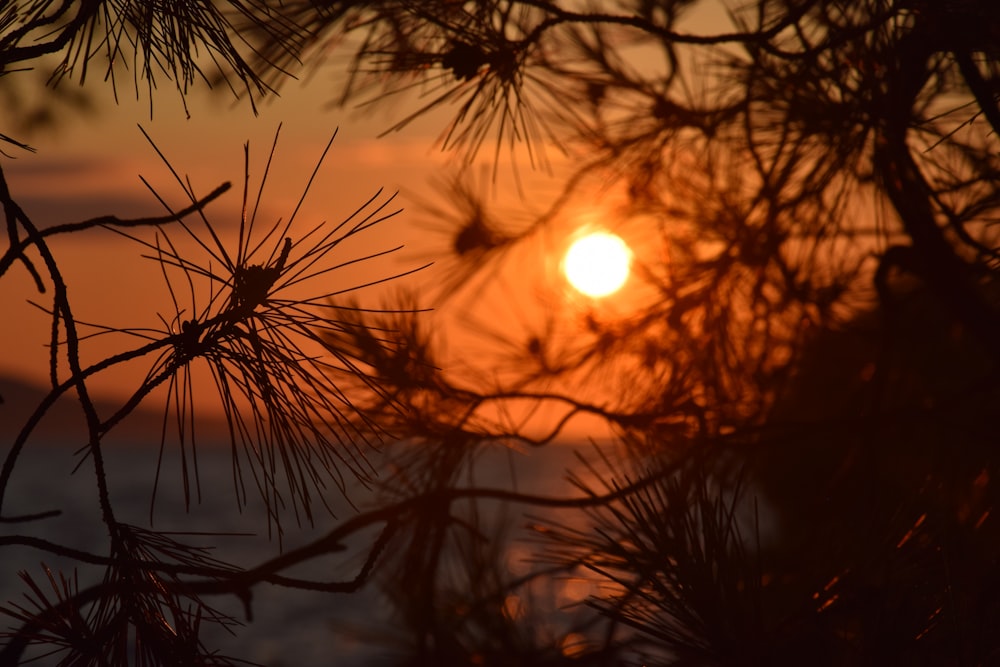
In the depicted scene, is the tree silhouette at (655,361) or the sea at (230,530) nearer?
the tree silhouette at (655,361)

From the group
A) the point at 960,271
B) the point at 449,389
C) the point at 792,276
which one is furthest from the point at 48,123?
the point at 960,271

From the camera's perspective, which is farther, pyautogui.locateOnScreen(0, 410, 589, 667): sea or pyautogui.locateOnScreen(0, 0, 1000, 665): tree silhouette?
pyautogui.locateOnScreen(0, 410, 589, 667): sea

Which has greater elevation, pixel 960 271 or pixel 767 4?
pixel 767 4

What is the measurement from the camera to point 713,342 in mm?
951

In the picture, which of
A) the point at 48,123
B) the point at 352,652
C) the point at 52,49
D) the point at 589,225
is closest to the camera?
the point at 52,49

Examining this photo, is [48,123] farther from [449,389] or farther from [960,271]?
[960,271]

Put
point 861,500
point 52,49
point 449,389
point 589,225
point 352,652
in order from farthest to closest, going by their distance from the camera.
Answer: point 352,652, point 589,225, point 449,389, point 861,500, point 52,49

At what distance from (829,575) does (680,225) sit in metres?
0.68

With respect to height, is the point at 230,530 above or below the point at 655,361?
above

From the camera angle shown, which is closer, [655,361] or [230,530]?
[655,361]

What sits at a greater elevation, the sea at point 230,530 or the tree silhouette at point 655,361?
the sea at point 230,530

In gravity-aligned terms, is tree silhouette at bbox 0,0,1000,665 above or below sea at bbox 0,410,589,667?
below

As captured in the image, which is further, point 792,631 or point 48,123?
point 48,123

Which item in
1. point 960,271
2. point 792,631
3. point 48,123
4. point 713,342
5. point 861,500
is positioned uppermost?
point 48,123
